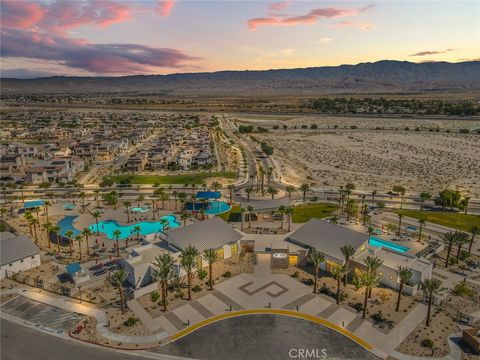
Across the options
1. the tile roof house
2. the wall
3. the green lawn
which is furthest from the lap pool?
the tile roof house

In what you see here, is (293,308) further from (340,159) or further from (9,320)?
(340,159)

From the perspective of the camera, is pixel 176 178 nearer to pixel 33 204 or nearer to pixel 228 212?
pixel 228 212

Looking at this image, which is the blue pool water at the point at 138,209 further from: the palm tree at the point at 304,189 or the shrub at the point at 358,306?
the shrub at the point at 358,306

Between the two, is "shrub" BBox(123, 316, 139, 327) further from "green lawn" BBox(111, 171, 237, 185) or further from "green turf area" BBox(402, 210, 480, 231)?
"green lawn" BBox(111, 171, 237, 185)

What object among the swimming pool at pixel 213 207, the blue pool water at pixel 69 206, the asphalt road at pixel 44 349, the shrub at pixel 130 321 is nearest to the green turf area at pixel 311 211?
the swimming pool at pixel 213 207

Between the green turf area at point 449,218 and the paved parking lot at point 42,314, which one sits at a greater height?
the green turf area at point 449,218

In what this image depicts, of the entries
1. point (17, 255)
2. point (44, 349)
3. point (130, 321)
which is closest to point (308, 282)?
point (130, 321)
